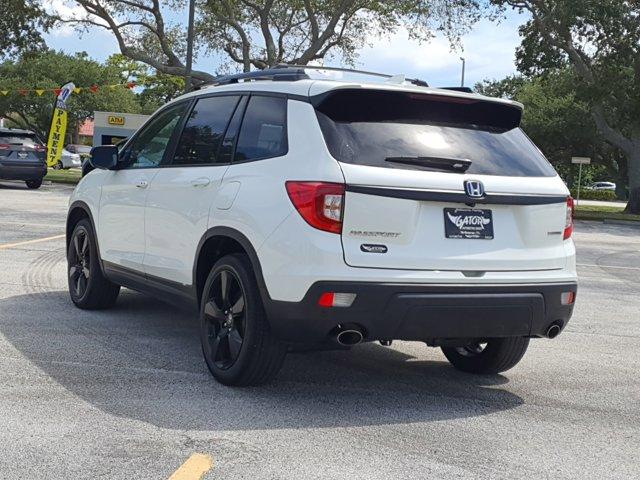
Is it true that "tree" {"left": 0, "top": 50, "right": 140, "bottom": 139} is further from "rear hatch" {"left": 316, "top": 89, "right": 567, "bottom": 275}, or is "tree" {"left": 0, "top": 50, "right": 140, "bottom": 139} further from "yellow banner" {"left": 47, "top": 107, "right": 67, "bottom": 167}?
"rear hatch" {"left": 316, "top": 89, "right": 567, "bottom": 275}

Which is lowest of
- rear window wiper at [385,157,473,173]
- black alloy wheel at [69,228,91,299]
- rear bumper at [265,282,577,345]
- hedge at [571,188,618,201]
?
hedge at [571,188,618,201]

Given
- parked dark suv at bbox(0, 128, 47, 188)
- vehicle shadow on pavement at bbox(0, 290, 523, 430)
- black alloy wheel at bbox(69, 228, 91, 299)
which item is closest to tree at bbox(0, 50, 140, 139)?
parked dark suv at bbox(0, 128, 47, 188)

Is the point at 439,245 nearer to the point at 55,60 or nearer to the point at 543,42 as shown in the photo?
the point at 543,42

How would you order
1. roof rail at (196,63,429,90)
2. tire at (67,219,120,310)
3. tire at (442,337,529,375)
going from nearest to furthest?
roof rail at (196,63,429,90), tire at (442,337,529,375), tire at (67,219,120,310)

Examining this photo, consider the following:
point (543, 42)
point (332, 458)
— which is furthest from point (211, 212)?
point (543, 42)

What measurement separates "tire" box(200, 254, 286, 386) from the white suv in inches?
0.4

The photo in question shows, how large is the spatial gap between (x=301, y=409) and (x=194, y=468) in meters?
1.06

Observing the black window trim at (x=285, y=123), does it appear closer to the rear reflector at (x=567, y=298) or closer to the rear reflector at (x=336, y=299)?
the rear reflector at (x=336, y=299)

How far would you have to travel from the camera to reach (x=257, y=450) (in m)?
3.96

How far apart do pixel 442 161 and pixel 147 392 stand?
2079mm

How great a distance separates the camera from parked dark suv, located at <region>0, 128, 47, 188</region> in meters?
24.7

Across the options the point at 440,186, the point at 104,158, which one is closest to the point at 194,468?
the point at 440,186

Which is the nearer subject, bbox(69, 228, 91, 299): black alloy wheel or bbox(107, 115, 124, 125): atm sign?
bbox(69, 228, 91, 299): black alloy wheel

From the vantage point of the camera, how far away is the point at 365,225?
4422 mm
